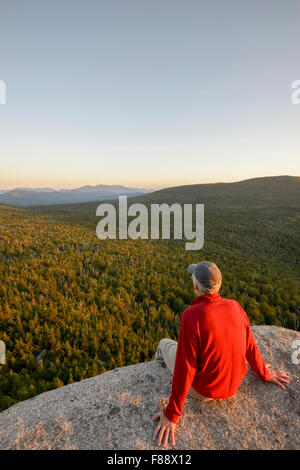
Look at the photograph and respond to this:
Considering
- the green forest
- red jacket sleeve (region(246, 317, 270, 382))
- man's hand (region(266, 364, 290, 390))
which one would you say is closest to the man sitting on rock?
red jacket sleeve (region(246, 317, 270, 382))

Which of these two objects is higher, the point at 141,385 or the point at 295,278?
the point at 141,385

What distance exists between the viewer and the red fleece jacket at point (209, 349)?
196 centimetres

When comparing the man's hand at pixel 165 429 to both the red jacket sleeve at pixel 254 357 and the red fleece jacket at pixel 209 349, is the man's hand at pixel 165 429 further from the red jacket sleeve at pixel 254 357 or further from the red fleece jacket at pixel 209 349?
the red jacket sleeve at pixel 254 357

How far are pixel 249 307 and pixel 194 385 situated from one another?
5.31 m

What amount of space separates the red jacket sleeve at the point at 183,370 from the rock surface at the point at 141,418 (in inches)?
13.5

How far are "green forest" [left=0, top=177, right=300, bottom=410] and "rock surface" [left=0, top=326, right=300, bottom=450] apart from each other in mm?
1048

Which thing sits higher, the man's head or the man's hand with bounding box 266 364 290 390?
the man's head

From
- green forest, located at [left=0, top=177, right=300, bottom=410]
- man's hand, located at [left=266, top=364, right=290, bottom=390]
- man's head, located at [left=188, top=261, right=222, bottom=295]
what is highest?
man's head, located at [left=188, top=261, right=222, bottom=295]

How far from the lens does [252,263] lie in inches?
485

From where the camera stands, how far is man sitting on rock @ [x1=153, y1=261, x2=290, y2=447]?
6.43 ft
